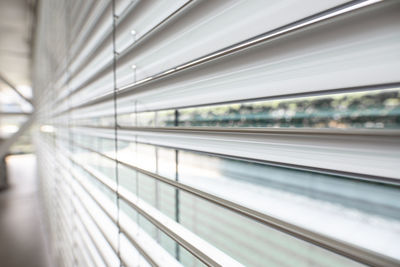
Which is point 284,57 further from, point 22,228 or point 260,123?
point 22,228

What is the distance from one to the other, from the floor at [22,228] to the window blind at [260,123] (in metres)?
3.23

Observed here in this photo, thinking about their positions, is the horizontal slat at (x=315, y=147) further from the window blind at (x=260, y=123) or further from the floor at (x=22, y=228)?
the floor at (x=22, y=228)

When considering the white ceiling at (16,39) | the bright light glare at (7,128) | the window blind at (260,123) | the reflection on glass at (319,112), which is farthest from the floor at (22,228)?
the reflection on glass at (319,112)

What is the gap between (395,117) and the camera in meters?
0.29

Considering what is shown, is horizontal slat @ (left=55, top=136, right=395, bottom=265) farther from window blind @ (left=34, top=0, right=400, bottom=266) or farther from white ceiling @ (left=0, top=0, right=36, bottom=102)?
white ceiling @ (left=0, top=0, right=36, bottom=102)

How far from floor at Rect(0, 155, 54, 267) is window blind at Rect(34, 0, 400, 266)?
323 cm

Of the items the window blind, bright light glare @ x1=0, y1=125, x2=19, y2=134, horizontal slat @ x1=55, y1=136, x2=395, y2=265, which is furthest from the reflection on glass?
bright light glare @ x1=0, y1=125, x2=19, y2=134

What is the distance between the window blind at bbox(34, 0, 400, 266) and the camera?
0.81 ft

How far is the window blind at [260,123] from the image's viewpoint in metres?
0.25

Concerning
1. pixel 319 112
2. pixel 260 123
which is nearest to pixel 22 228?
pixel 260 123

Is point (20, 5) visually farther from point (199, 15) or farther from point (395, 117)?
point (395, 117)

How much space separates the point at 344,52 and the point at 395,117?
124 millimetres

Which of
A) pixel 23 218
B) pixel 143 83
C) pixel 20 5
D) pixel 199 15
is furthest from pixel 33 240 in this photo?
pixel 199 15

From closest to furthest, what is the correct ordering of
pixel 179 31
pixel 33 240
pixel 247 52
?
pixel 247 52 → pixel 179 31 → pixel 33 240
